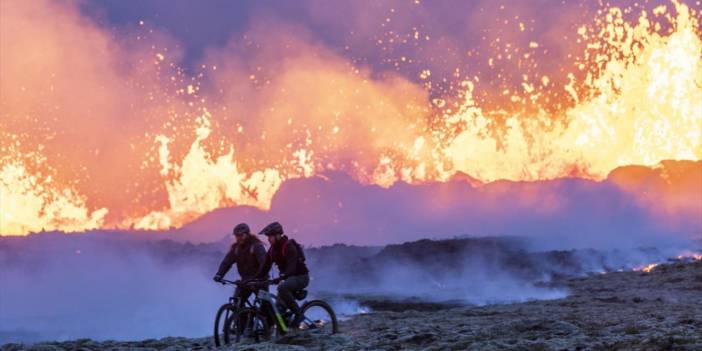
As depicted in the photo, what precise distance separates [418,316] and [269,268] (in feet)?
41.9

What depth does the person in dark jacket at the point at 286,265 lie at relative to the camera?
17.2 metres

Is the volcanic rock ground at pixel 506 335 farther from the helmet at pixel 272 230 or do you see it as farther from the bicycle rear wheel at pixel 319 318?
the helmet at pixel 272 230

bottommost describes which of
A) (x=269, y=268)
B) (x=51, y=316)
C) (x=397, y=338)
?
(x=397, y=338)

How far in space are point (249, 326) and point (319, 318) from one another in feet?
5.22

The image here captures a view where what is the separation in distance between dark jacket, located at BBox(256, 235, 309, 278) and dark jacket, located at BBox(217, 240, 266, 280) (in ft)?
1.67

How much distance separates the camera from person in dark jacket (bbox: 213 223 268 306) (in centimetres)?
1778

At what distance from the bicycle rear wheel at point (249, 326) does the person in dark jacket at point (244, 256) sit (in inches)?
20.1

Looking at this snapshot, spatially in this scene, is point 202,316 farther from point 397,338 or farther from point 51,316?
point 51,316

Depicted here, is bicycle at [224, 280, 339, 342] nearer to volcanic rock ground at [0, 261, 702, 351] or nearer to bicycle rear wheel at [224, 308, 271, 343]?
bicycle rear wheel at [224, 308, 271, 343]

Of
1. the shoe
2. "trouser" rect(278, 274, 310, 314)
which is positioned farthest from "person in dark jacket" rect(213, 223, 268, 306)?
the shoe

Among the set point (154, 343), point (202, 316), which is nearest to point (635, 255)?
point (202, 316)

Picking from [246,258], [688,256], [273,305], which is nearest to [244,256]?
[246,258]

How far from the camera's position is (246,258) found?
18.2 m

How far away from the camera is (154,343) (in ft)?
73.8
